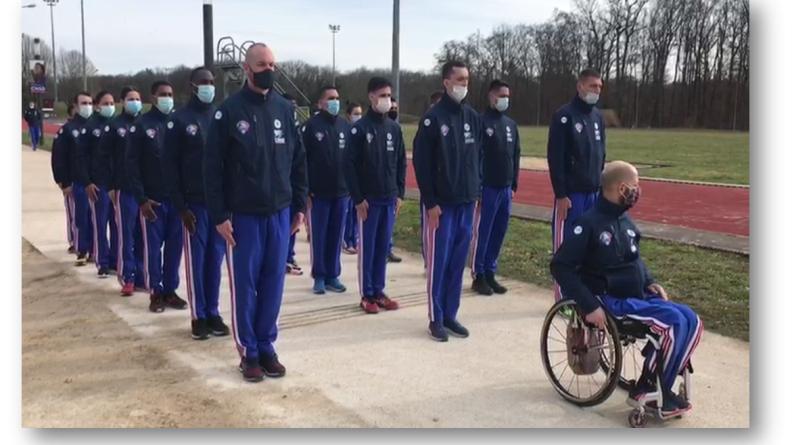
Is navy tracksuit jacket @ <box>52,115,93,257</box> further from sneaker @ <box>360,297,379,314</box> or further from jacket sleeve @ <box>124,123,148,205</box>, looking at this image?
sneaker @ <box>360,297,379,314</box>

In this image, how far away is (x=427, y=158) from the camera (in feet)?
17.7

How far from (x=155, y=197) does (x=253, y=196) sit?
7.30 ft

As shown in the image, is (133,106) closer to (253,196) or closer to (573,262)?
(253,196)

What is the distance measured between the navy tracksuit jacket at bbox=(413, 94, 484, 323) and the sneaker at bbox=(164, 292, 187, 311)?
7.64 ft

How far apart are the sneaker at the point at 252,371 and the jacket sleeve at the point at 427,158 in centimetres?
176

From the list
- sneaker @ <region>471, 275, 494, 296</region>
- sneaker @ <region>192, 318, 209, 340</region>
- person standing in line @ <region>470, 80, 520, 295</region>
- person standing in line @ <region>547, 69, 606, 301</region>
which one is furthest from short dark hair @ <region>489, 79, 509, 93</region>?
sneaker @ <region>192, 318, 209, 340</region>

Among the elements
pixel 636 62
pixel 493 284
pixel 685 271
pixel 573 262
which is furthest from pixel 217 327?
pixel 636 62

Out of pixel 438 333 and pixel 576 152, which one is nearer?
pixel 438 333

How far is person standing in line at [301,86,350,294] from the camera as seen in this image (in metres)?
7.05

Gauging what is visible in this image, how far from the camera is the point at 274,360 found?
4.66 m

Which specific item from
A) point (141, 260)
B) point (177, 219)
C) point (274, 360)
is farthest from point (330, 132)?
point (274, 360)

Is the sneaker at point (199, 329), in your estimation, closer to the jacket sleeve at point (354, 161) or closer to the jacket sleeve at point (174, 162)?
the jacket sleeve at point (174, 162)
